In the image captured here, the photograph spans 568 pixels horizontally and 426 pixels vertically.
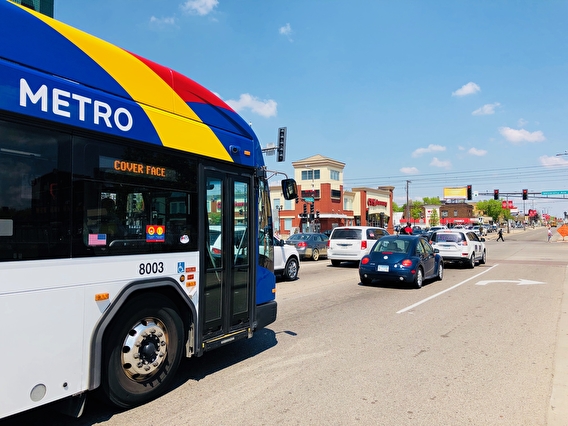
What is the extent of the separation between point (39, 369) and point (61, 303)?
1.67 ft

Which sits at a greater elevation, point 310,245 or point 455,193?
point 455,193

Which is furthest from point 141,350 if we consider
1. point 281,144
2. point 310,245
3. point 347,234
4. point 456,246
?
point 310,245

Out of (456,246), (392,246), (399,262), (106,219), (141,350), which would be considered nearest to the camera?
(106,219)

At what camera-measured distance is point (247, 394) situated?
448 centimetres

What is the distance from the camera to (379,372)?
5227 mm

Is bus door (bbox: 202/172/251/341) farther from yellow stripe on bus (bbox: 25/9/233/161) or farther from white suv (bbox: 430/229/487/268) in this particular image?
white suv (bbox: 430/229/487/268)

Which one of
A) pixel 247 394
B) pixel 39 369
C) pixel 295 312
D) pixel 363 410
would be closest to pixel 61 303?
pixel 39 369

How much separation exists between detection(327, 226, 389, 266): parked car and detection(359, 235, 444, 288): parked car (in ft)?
17.4

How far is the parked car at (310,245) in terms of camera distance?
74.8ft

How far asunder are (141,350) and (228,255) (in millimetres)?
1487

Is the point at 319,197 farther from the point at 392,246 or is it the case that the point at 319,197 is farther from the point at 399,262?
the point at 399,262

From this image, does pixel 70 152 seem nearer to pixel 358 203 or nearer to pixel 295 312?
pixel 295 312

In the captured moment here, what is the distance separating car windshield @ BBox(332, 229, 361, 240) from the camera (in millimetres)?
19062

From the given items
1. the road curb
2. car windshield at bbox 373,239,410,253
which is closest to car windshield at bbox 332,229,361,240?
car windshield at bbox 373,239,410,253
